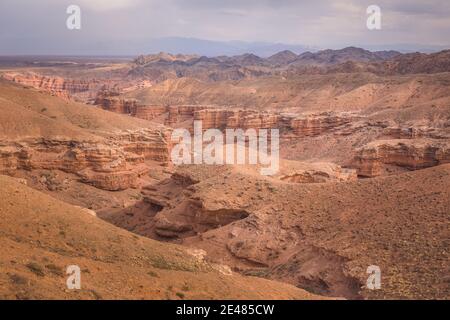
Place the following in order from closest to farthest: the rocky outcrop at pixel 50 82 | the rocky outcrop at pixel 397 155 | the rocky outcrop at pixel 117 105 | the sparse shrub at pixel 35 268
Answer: the sparse shrub at pixel 35 268, the rocky outcrop at pixel 397 155, the rocky outcrop at pixel 117 105, the rocky outcrop at pixel 50 82

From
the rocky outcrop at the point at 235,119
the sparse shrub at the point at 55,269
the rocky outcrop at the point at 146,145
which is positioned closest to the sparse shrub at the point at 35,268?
the sparse shrub at the point at 55,269

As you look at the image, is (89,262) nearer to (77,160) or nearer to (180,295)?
(180,295)

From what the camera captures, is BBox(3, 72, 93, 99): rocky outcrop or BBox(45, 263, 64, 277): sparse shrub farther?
BBox(3, 72, 93, 99): rocky outcrop

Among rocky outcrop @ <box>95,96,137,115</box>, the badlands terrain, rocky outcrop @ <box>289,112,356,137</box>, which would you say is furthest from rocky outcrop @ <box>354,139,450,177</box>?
rocky outcrop @ <box>95,96,137,115</box>

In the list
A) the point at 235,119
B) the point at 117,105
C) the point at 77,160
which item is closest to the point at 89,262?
the point at 77,160

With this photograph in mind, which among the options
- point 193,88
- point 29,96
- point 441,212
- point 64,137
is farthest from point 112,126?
point 193,88

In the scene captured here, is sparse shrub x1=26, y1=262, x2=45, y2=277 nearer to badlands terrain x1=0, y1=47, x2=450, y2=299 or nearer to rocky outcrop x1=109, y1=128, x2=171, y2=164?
badlands terrain x1=0, y1=47, x2=450, y2=299

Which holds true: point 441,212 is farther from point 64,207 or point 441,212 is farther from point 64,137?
point 64,137

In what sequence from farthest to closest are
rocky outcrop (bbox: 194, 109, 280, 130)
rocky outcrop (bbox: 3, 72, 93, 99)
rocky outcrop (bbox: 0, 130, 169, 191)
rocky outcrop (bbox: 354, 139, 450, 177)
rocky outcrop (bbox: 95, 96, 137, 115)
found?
rocky outcrop (bbox: 3, 72, 93, 99)
rocky outcrop (bbox: 95, 96, 137, 115)
rocky outcrop (bbox: 194, 109, 280, 130)
rocky outcrop (bbox: 354, 139, 450, 177)
rocky outcrop (bbox: 0, 130, 169, 191)

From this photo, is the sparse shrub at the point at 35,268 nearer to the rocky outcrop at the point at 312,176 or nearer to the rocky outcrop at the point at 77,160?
the rocky outcrop at the point at 312,176
